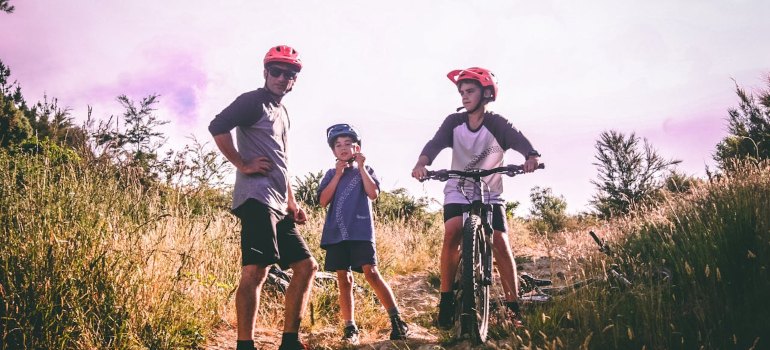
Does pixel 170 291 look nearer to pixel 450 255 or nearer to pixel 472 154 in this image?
pixel 450 255

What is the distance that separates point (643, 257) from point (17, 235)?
542cm

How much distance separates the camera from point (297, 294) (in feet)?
10.9

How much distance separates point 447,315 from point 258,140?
209cm

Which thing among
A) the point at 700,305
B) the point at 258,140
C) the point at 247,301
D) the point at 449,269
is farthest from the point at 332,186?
the point at 700,305

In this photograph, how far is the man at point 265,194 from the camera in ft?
9.86

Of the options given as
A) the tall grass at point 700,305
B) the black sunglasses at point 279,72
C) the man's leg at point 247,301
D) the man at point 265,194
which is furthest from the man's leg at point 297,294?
the tall grass at point 700,305

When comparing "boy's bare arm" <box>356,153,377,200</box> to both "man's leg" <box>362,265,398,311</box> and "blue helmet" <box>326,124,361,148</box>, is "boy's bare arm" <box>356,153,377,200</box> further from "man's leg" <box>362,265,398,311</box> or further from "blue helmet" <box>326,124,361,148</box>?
"man's leg" <box>362,265,398,311</box>

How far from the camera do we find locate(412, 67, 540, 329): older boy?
380cm

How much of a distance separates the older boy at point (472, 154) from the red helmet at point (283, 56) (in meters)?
1.26

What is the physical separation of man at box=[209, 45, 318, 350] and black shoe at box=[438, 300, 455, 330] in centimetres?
120

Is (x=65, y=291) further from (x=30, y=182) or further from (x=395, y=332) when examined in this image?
(x=395, y=332)

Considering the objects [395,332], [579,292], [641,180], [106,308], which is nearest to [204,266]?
[106,308]

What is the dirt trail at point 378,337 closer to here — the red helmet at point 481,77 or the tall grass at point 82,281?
the tall grass at point 82,281

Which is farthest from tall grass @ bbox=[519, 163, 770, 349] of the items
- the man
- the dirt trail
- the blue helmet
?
the blue helmet
